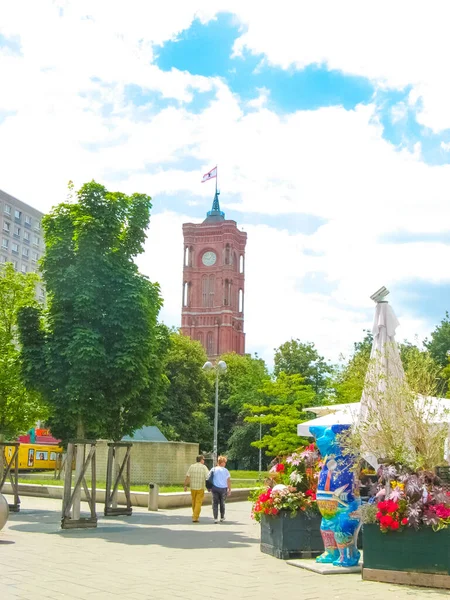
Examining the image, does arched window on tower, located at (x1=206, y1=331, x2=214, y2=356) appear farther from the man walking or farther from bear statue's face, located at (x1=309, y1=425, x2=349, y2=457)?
bear statue's face, located at (x1=309, y1=425, x2=349, y2=457)

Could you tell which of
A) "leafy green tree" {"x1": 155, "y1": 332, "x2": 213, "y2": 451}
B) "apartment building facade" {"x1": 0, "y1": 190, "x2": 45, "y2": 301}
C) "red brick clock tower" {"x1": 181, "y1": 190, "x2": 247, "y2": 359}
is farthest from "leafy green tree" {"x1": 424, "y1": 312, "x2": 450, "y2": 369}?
"red brick clock tower" {"x1": 181, "y1": 190, "x2": 247, "y2": 359}

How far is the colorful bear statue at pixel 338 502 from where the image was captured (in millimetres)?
9594

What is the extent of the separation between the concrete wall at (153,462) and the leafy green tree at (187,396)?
29208 millimetres

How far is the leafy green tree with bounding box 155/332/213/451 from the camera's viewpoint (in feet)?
199

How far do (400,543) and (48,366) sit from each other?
9353 mm

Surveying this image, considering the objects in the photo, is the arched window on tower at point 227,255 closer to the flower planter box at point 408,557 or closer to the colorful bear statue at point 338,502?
the colorful bear statue at point 338,502

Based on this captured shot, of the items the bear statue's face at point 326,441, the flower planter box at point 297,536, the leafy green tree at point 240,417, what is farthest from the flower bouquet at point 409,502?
the leafy green tree at point 240,417

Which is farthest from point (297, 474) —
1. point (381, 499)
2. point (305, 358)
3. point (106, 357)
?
point (305, 358)

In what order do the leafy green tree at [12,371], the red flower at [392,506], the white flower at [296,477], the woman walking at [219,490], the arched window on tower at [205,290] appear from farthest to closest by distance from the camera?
the arched window on tower at [205,290] → the leafy green tree at [12,371] → the woman walking at [219,490] → the white flower at [296,477] → the red flower at [392,506]

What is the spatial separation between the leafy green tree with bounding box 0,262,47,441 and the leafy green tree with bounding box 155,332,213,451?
118 ft

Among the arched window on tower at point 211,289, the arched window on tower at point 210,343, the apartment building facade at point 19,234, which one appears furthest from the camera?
the arched window on tower at point 211,289

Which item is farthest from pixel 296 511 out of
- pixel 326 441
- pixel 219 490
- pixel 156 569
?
pixel 219 490

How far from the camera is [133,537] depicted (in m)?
13.8

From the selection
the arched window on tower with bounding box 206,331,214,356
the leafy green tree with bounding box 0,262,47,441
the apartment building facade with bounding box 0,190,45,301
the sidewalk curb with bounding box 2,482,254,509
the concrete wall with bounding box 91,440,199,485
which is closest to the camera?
the leafy green tree with bounding box 0,262,47,441
